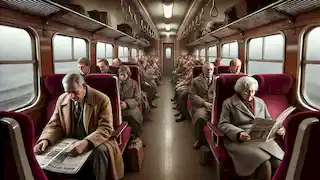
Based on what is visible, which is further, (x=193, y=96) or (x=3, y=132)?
(x=193, y=96)

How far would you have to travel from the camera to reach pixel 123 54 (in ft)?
34.2

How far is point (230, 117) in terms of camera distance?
263cm

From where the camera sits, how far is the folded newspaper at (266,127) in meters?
1.97

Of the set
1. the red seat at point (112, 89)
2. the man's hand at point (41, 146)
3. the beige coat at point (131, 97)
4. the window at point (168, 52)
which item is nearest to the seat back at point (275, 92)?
the red seat at point (112, 89)

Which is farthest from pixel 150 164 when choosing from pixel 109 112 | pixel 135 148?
pixel 109 112

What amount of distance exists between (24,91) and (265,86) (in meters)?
2.93

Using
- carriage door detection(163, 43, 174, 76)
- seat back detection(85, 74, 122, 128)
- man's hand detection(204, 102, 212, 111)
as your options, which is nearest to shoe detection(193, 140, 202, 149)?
man's hand detection(204, 102, 212, 111)

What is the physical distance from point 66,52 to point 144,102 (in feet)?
5.99

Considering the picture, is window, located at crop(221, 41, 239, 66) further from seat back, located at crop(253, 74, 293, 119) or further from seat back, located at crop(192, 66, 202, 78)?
seat back, located at crop(253, 74, 293, 119)

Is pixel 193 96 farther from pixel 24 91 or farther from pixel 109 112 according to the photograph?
pixel 24 91

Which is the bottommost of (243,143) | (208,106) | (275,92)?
(243,143)

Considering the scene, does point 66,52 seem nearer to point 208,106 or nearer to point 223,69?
point 208,106

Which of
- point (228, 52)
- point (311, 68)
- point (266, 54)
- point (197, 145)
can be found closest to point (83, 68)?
point (197, 145)

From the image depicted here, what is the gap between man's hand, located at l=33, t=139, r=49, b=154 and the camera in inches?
81.1
